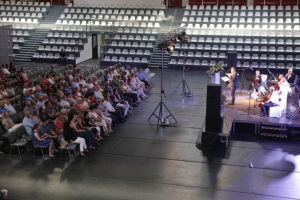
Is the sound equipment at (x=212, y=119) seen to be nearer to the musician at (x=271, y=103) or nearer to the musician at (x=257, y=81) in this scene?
the musician at (x=271, y=103)

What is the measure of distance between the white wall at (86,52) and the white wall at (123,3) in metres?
4.78

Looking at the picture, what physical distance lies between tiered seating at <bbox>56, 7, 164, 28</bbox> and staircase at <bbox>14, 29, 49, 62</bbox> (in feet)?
5.08

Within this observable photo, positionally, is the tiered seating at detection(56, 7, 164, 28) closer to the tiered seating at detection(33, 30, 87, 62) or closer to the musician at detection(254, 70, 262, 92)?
the tiered seating at detection(33, 30, 87, 62)

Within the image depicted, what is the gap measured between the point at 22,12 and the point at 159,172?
22.3 m

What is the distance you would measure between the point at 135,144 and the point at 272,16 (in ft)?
54.0

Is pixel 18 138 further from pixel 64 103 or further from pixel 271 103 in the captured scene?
pixel 271 103

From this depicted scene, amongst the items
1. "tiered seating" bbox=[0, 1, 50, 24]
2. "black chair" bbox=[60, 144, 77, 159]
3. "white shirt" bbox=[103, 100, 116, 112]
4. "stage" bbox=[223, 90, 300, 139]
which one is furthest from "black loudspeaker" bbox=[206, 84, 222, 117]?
"tiered seating" bbox=[0, 1, 50, 24]

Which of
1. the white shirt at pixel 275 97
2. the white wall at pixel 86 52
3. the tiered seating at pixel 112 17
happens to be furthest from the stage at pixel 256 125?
the tiered seating at pixel 112 17

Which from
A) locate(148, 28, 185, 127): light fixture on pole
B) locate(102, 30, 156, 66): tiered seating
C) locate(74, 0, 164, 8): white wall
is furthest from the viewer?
locate(74, 0, 164, 8): white wall

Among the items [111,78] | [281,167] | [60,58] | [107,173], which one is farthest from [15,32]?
[281,167]

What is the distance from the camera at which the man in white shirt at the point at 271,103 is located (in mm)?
12031

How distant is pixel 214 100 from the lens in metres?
10.6

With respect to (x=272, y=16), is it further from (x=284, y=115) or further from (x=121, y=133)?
(x=121, y=133)

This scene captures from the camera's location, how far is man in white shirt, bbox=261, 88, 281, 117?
474 inches
